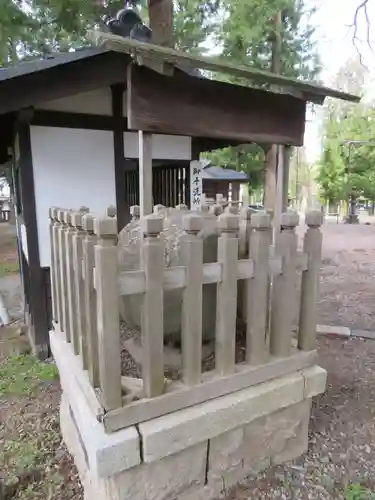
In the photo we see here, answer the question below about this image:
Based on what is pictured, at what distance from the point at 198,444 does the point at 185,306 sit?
0.70m

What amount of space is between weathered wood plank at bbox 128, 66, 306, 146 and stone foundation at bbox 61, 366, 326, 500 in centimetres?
157

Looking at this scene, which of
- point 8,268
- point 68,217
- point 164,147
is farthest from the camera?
point 8,268

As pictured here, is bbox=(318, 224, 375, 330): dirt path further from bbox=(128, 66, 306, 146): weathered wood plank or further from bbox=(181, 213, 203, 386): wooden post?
bbox=(181, 213, 203, 386): wooden post

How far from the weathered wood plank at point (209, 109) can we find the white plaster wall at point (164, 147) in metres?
1.67

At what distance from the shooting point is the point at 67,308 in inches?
81.8

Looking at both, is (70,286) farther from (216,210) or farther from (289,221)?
(289,221)

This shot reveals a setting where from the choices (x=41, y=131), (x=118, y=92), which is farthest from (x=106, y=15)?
(x=41, y=131)

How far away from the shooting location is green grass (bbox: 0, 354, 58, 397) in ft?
9.76

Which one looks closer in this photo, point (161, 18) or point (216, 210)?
point (216, 210)

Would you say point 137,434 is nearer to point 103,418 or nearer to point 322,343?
point 103,418

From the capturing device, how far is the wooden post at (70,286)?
1.78 meters

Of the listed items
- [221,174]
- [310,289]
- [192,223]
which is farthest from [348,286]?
[221,174]

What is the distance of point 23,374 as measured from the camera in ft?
10.7

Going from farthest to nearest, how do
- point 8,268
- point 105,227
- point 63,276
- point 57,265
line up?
point 8,268 → point 57,265 → point 63,276 → point 105,227
